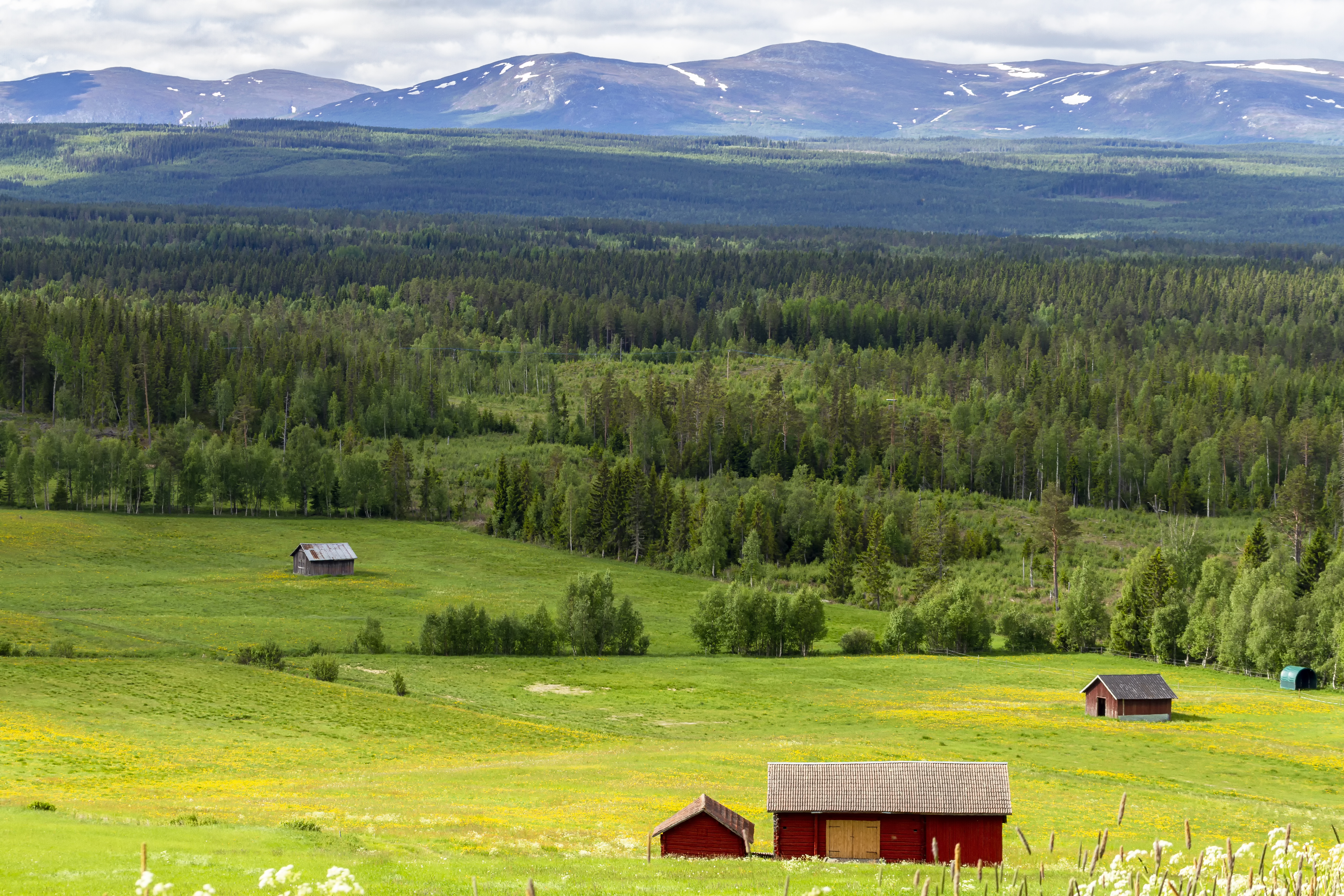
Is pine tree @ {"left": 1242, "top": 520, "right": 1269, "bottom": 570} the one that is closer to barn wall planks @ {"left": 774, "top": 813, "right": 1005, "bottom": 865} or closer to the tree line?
the tree line

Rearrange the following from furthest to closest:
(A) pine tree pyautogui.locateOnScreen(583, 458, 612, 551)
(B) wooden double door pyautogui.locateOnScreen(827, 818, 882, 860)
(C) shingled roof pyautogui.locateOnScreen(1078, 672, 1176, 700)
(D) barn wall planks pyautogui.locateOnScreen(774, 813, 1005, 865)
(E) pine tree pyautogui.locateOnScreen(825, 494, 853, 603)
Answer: (A) pine tree pyautogui.locateOnScreen(583, 458, 612, 551) → (E) pine tree pyautogui.locateOnScreen(825, 494, 853, 603) → (C) shingled roof pyautogui.locateOnScreen(1078, 672, 1176, 700) → (B) wooden double door pyautogui.locateOnScreen(827, 818, 882, 860) → (D) barn wall planks pyautogui.locateOnScreen(774, 813, 1005, 865)

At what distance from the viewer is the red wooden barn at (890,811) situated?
4022 centimetres

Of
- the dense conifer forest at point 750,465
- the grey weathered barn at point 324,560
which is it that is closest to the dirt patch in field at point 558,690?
the dense conifer forest at point 750,465

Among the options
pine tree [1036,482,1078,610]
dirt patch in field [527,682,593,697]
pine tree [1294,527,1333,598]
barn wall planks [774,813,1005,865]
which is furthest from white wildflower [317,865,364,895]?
pine tree [1036,482,1078,610]

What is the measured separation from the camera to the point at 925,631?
351ft

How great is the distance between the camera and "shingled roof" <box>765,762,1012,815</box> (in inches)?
1577

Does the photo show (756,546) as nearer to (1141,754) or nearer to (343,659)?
(343,659)

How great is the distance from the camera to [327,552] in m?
123

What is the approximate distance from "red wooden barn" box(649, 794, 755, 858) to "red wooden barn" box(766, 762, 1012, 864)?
1.20 metres

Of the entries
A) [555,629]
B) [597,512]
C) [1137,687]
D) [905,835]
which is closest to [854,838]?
[905,835]

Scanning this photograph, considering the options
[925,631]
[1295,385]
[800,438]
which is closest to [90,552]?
[925,631]

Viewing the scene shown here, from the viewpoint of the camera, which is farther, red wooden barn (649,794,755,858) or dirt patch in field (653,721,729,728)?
dirt patch in field (653,721,729,728)

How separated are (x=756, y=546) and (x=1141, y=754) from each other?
216 ft

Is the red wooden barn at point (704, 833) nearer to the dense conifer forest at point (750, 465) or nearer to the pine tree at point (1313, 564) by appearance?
the dense conifer forest at point (750, 465)
